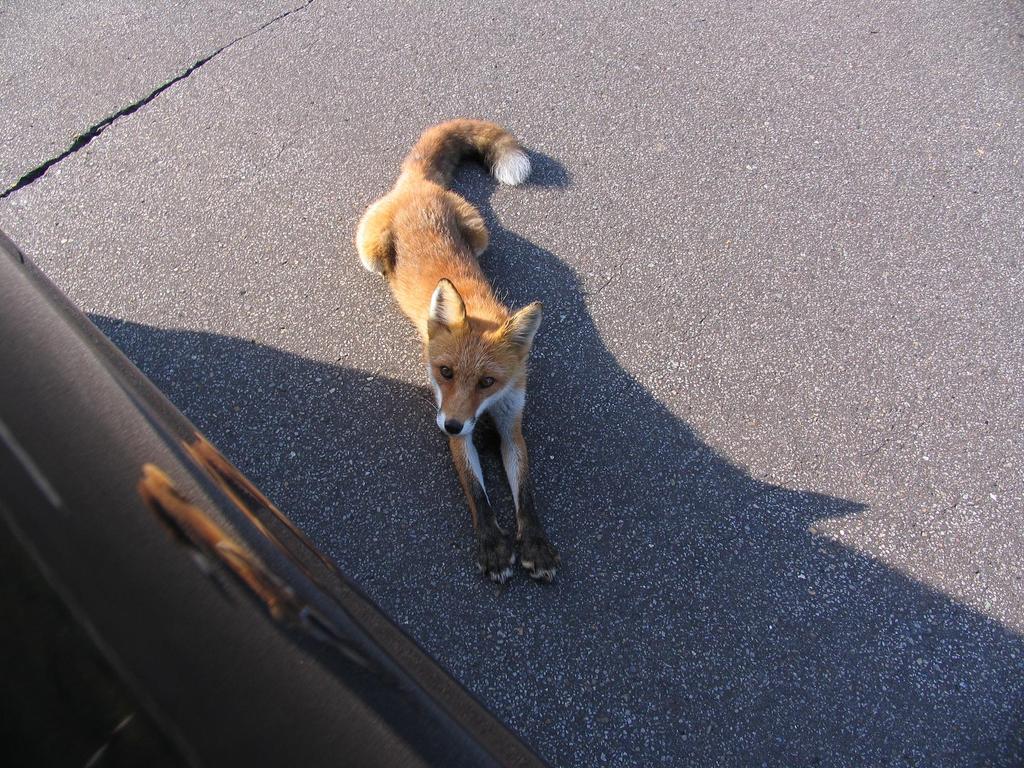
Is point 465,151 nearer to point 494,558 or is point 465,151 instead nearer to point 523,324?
point 523,324

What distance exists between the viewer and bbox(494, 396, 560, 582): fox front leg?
104 inches

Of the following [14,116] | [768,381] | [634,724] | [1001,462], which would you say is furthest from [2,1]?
[1001,462]

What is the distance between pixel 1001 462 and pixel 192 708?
328 centimetres

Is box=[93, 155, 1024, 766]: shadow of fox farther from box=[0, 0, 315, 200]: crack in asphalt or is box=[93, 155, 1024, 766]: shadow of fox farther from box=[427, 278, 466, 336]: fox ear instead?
box=[0, 0, 315, 200]: crack in asphalt

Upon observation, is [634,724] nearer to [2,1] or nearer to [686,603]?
[686,603]

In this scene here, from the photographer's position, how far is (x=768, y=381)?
3303 millimetres

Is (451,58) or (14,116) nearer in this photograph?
(14,116)

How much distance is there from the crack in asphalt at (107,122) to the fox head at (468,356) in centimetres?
258

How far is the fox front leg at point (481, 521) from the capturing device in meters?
2.62

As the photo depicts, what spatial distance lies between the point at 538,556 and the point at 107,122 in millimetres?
3598

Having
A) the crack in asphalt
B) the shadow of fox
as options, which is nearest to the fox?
the shadow of fox

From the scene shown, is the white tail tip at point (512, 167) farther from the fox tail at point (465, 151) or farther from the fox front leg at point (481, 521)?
the fox front leg at point (481, 521)

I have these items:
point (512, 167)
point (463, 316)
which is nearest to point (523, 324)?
point (463, 316)

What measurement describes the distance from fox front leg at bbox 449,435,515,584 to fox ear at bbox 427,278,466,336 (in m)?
0.47
